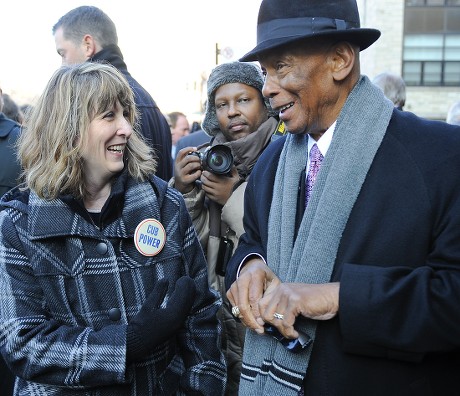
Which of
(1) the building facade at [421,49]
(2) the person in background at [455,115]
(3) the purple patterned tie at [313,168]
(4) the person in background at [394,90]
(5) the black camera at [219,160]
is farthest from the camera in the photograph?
(1) the building facade at [421,49]

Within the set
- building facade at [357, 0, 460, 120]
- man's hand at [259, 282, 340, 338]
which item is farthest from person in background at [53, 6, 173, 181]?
building facade at [357, 0, 460, 120]

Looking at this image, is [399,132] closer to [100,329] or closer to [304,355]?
[304,355]

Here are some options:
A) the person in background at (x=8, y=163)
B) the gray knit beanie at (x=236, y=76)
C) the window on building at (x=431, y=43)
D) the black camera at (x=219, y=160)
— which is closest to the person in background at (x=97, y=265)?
the black camera at (x=219, y=160)

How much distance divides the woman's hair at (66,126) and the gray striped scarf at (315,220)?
806 mm

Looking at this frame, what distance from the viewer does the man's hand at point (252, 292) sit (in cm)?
205

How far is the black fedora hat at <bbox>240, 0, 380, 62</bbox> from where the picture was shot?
2.11 metres

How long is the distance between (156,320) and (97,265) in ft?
1.09

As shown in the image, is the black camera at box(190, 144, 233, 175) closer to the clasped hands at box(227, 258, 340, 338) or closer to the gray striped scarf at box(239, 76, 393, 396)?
the gray striped scarf at box(239, 76, 393, 396)

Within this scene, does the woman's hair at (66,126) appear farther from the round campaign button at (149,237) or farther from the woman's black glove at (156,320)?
the woman's black glove at (156,320)

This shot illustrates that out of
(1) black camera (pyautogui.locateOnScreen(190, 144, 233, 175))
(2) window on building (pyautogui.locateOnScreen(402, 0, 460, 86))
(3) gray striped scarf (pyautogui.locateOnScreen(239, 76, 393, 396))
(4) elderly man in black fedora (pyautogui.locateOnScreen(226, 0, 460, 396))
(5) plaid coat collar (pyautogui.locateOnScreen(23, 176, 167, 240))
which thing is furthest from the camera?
(2) window on building (pyautogui.locateOnScreen(402, 0, 460, 86))

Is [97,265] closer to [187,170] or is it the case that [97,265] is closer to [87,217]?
[87,217]

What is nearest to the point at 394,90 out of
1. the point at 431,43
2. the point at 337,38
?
the point at 337,38

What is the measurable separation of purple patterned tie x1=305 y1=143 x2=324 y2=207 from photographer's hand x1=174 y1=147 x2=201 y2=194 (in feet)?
3.52

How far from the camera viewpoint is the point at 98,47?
14.0 ft
